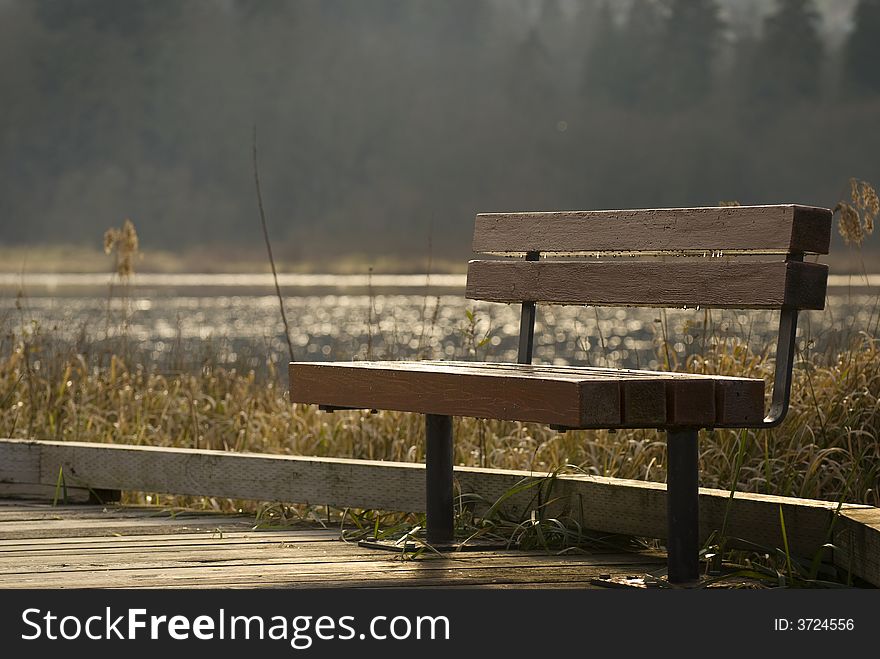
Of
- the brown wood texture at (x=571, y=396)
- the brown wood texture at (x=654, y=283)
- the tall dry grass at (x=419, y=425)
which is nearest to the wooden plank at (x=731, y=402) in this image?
the brown wood texture at (x=571, y=396)

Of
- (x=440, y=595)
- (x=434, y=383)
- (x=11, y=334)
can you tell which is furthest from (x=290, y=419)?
(x=440, y=595)

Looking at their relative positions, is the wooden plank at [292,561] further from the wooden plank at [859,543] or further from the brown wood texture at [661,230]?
the brown wood texture at [661,230]

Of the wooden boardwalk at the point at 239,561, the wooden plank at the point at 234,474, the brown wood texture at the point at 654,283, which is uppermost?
the brown wood texture at the point at 654,283

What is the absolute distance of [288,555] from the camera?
11.6 ft

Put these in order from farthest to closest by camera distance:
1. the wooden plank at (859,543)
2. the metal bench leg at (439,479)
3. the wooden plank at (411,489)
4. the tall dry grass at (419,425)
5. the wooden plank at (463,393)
Answer: the tall dry grass at (419,425)
the metal bench leg at (439,479)
the wooden plank at (411,489)
the wooden plank at (859,543)
the wooden plank at (463,393)

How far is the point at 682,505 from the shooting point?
309 cm

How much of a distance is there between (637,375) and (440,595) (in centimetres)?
71

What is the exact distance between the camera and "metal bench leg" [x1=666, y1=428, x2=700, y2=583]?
3.07 metres

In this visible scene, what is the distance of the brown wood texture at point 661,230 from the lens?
126 inches

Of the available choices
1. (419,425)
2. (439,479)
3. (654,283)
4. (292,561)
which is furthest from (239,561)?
(419,425)

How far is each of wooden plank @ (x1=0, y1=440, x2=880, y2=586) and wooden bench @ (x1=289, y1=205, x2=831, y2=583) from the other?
0.93 feet

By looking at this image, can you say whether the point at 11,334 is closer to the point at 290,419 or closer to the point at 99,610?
the point at 290,419

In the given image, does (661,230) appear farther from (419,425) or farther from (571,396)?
(419,425)

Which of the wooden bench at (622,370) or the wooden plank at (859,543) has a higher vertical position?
the wooden bench at (622,370)
